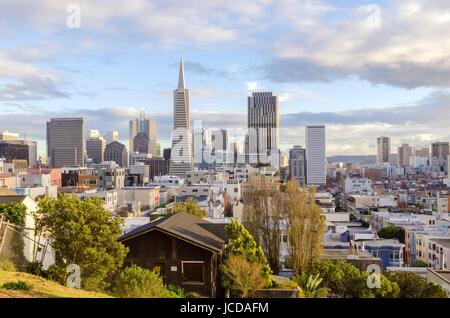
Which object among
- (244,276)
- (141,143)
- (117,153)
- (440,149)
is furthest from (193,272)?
(440,149)

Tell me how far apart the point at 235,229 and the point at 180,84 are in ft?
376

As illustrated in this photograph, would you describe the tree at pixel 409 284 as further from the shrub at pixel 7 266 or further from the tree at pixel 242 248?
the shrub at pixel 7 266

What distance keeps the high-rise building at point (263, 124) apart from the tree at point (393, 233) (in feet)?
290

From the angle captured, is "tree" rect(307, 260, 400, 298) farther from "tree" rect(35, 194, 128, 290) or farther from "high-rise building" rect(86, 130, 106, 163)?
"high-rise building" rect(86, 130, 106, 163)

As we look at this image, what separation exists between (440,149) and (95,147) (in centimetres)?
11975

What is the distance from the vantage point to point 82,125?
14525cm

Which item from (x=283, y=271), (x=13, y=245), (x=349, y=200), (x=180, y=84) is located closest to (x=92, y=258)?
(x=13, y=245)

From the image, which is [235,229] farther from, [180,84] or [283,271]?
[180,84]

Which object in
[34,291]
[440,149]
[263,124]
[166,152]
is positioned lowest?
[34,291]

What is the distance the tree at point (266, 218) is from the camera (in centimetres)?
2441

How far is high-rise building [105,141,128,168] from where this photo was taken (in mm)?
164625

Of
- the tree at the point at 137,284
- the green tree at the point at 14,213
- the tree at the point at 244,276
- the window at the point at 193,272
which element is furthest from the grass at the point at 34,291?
the green tree at the point at 14,213

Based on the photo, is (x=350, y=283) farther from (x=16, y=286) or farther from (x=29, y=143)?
(x=29, y=143)

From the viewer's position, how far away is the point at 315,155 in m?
170
